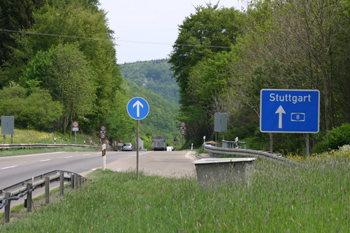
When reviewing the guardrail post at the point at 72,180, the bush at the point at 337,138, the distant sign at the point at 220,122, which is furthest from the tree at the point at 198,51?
the guardrail post at the point at 72,180

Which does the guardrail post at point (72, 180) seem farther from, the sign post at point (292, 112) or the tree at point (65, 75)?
the tree at point (65, 75)

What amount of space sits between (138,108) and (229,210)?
10.1 m

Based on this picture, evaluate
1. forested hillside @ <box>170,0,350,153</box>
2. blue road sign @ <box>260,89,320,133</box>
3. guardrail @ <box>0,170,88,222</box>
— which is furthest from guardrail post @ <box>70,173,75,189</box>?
forested hillside @ <box>170,0,350,153</box>

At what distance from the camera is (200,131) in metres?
65.8

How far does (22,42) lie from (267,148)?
45850 mm

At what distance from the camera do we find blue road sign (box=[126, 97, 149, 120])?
15.7m

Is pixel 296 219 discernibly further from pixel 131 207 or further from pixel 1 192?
pixel 1 192

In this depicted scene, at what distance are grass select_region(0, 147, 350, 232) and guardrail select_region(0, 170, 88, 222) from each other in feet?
0.96

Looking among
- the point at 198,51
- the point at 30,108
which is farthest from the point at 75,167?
the point at 198,51

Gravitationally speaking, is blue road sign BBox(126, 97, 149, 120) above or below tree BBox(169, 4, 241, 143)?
below

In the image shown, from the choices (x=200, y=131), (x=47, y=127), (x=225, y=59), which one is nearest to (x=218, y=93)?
(x=225, y=59)

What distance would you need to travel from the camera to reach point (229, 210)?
6.03 m

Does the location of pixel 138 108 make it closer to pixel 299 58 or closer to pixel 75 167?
pixel 75 167

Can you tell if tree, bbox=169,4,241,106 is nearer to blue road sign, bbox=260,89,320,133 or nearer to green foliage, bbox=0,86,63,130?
green foliage, bbox=0,86,63,130
